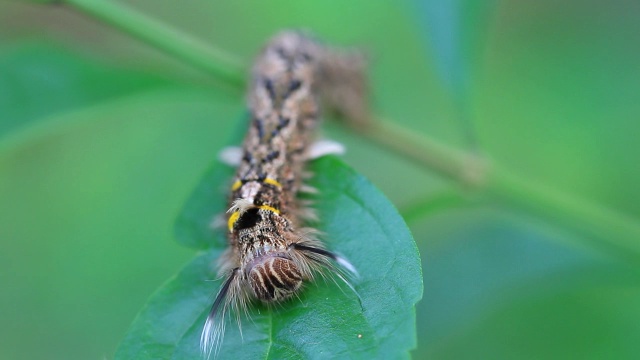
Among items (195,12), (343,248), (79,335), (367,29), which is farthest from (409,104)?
(343,248)

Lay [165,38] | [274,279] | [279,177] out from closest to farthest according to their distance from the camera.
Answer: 1. [274,279]
2. [279,177]
3. [165,38]

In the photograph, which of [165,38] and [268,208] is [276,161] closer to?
[268,208]

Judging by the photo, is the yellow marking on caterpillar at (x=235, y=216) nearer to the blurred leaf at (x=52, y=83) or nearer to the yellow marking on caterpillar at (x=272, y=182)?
the yellow marking on caterpillar at (x=272, y=182)

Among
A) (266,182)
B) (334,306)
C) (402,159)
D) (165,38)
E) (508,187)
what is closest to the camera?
(334,306)

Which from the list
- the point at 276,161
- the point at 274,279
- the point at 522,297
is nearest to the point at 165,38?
the point at 276,161

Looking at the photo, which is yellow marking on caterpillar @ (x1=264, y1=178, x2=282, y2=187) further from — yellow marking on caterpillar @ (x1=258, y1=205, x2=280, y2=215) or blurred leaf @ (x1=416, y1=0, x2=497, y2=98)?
blurred leaf @ (x1=416, y1=0, x2=497, y2=98)

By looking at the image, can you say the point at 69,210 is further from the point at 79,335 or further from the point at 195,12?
the point at 195,12

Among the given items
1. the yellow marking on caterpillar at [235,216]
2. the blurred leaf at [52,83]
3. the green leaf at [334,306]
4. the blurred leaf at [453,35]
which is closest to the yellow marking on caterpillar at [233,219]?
the yellow marking on caterpillar at [235,216]
